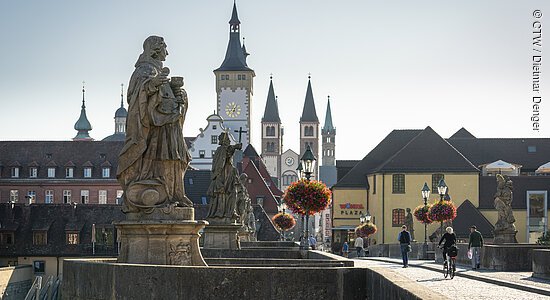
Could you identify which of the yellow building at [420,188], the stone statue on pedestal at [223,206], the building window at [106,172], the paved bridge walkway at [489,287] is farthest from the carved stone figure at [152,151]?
the building window at [106,172]

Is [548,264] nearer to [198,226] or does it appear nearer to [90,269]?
[198,226]

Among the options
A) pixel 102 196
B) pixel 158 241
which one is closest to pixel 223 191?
pixel 158 241

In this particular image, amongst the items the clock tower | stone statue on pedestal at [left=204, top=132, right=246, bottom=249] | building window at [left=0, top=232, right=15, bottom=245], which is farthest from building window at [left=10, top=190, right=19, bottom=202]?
stone statue on pedestal at [left=204, top=132, right=246, bottom=249]

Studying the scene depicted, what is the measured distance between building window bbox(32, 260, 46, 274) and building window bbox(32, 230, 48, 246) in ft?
5.22

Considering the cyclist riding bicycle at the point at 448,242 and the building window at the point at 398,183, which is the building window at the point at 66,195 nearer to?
the building window at the point at 398,183

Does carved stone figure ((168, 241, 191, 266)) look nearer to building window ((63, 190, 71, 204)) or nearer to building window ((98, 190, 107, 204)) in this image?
building window ((98, 190, 107, 204))

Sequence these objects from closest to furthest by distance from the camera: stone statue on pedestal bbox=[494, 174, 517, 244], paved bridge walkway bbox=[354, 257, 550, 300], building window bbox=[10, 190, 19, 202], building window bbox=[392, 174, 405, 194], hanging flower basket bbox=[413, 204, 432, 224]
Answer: paved bridge walkway bbox=[354, 257, 550, 300], stone statue on pedestal bbox=[494, 174, 517, 244], hanging flower basket bbox=[413, 204, 432, 224], building window bbox=[392, 174, 405, 194], building window bbox=[10, 190, 19, 202]

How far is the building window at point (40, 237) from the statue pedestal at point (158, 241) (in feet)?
234

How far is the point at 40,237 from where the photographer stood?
82.8 meters

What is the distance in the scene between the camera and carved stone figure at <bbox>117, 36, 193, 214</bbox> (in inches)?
524

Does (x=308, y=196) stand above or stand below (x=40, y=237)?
above

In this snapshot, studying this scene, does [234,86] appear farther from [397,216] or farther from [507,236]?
[507,236]

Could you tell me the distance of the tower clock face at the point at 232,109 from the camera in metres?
157

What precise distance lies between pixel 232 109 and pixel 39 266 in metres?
80.0
